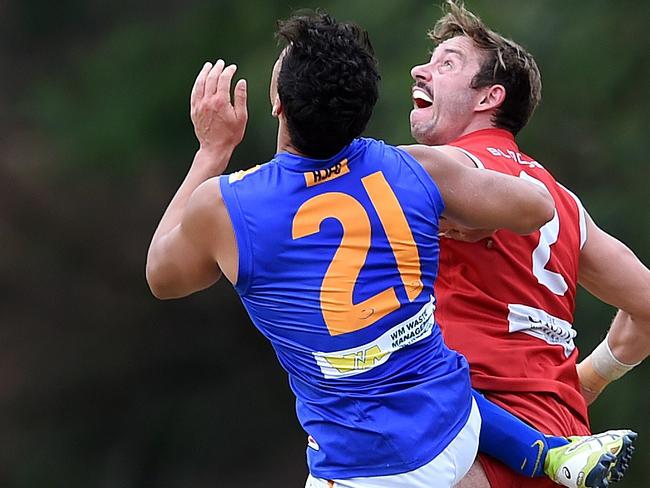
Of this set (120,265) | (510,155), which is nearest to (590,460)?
(510,155)

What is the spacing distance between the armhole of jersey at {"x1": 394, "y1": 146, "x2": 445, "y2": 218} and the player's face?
31.3 inches

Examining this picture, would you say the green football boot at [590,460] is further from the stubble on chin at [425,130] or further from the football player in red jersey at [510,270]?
the stubble on chin at [425,130]

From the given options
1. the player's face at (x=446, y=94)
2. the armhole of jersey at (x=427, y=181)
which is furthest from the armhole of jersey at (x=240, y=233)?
the player's face at (x=446, y=94)

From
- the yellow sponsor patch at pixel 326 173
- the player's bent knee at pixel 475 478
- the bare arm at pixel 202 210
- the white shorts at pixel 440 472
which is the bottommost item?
the player's bent knee at pixel 475 478

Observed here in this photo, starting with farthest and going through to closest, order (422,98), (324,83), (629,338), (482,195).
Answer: (629,338) → (422,98) → (482,195) → (324,83)

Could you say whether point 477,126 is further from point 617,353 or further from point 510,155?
point 617,353

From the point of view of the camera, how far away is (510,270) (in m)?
3.84

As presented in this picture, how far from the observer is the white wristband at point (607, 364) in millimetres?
4500

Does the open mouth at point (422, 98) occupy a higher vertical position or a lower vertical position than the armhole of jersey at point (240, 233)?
higher

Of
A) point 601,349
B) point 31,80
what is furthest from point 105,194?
point 601,349

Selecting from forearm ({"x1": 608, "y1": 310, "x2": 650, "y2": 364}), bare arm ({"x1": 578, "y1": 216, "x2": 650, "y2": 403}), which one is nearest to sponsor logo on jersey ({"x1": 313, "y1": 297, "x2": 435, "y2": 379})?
bare arm ({"x1": 578, "y1": 216, "x2": 650, "y2": 403})

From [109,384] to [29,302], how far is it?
1.21 metres

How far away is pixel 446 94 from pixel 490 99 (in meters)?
0.13

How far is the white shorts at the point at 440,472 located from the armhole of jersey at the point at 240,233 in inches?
22.1
